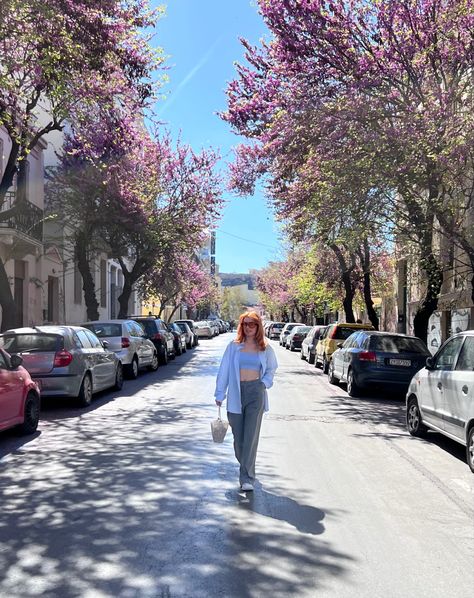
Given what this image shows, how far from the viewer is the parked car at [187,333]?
32.3 metres

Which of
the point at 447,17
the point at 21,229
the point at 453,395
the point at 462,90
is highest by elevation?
the point at 447,17

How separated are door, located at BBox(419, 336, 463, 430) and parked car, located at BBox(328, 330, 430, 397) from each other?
14.1 feet

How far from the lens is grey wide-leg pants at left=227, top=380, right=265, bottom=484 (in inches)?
223

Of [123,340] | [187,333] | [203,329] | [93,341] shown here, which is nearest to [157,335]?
[123,340]

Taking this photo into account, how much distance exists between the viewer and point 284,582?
3.77 metres

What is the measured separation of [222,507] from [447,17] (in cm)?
1016

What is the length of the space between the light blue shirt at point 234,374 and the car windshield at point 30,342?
5.80m

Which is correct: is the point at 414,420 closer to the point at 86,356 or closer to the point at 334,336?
the point at 86,356

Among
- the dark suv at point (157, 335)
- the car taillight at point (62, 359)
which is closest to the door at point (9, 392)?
the car taillight at point (62, 359)

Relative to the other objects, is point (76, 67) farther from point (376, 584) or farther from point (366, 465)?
point (376, 584)

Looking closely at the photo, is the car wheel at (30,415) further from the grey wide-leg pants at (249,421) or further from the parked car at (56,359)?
the grey wide-leg pants at (249,421)

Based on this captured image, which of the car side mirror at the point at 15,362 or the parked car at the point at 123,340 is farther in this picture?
the parked car at the point at 123,340

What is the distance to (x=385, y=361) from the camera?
12.8 metres

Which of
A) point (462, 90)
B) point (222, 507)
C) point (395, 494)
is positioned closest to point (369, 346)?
point (462, 90)
